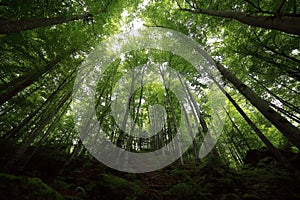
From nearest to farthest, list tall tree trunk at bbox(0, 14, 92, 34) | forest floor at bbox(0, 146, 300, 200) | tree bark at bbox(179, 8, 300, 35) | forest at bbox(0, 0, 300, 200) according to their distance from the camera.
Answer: forest floor at bbox(0, 146, 300, 200)
tree bark at bbox(179, 8, 300, 35)
tall tree trunk at bbox(0, 14, 92, 34)
forest at bbox(0, 0, 300, 200)

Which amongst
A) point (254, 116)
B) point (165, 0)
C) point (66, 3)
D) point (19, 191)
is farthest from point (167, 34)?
point (254, 116)

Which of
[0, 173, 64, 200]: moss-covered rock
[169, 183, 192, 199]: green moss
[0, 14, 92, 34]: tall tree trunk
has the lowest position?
[0, 173, 64, 200]: moss-covered rock

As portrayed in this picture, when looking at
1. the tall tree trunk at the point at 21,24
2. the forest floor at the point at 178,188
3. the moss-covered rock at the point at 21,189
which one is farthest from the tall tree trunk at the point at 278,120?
the tall tree trunk at the point at 21,24

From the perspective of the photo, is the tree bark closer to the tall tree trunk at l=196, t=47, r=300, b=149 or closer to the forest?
the forest

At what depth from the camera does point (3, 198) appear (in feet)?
4.60

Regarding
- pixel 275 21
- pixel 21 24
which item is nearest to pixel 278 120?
pixel 275 21

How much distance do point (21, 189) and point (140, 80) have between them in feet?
35.4

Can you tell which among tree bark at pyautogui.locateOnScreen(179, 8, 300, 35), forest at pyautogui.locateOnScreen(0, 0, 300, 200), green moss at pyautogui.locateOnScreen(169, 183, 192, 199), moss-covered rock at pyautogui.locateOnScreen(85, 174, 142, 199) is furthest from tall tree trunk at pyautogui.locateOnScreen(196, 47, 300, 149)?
moss-covered rock at pyautogui.locateOnScreen(85, 174, 142, 199)

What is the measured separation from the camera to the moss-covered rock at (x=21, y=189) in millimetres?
1473

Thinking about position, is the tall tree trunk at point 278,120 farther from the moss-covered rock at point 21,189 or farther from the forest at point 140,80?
the moss-covered rock at point 21,189

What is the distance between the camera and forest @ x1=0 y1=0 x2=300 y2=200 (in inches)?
142

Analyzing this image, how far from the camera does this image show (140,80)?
12.1 m

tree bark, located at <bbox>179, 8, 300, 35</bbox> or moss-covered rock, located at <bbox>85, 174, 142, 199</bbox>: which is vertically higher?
tree bark, located at <bbox>179, 8, 300, 35</bbox>

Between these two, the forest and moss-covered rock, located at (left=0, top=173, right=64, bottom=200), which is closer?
moss-covered rock, located at (left=0, top=173, right=64, bottom=200)
